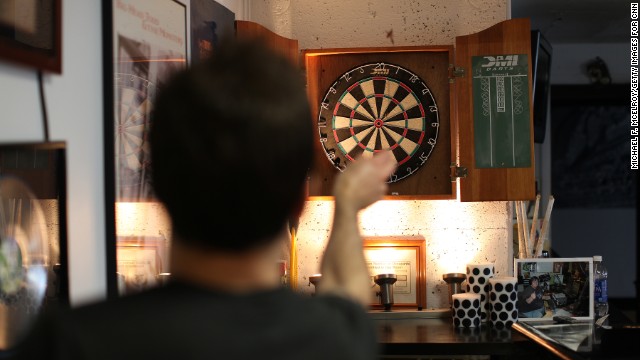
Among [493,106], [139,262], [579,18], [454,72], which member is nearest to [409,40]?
[454,72]

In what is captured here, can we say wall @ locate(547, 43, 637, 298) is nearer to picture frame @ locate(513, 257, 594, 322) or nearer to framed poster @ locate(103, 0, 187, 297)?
picture frame @ locate(513, 257, 594, 322)

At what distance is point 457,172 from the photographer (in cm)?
364

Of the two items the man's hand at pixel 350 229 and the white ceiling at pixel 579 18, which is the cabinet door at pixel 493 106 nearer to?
the man's hand at pixel 350 229

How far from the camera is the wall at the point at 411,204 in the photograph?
151 inches

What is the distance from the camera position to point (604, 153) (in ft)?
35.7

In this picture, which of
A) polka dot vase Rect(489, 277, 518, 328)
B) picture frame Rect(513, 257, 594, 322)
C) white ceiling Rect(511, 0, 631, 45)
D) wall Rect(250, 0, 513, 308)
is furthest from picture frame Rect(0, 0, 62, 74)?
white ceiling Rect(511, 0, 631, 45)

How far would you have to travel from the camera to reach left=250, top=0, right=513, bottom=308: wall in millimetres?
3834

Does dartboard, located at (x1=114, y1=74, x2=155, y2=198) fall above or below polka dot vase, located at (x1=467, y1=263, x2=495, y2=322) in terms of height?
above

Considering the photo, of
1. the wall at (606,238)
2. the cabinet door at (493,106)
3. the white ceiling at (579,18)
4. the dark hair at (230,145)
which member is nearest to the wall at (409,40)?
the cabinet door at (493,106)

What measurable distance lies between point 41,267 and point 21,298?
0.11 m

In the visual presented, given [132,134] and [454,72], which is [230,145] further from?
[454,72]

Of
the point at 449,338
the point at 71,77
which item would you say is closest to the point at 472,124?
the point at 449,338

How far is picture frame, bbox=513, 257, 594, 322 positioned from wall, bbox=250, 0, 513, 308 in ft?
0.47

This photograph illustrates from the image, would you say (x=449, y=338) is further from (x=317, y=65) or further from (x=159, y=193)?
(x=159, y=193)
